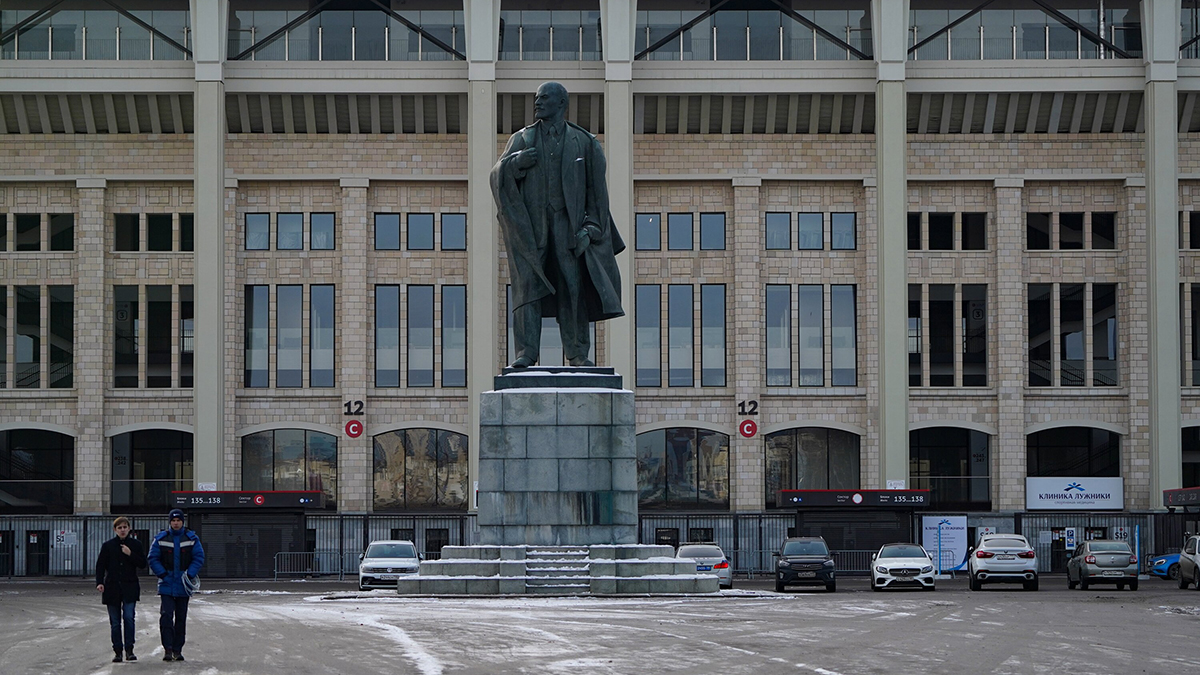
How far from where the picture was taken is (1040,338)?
172 feet

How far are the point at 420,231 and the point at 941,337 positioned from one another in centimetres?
1725

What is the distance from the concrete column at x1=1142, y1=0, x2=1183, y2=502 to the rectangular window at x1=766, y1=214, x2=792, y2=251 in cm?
1139

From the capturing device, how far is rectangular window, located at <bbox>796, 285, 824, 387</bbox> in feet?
172

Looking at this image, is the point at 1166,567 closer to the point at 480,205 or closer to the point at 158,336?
the point at 480,205

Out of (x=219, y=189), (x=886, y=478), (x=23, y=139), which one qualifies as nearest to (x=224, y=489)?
(x=219, y=189)

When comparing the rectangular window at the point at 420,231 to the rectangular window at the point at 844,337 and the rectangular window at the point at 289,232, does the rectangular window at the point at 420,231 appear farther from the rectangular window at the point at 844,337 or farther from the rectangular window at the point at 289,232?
the rectangular window at the point at 844,337

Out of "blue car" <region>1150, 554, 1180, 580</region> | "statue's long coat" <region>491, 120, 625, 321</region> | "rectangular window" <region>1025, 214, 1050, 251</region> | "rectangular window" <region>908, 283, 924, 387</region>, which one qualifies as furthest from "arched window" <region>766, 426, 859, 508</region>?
"statue's long coat" <region>491, 120, 625, 321</region>

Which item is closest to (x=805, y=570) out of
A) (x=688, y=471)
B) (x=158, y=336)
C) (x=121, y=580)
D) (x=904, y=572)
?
(x=904, y=572)

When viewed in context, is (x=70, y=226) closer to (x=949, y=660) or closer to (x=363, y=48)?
(x=363, y=48)

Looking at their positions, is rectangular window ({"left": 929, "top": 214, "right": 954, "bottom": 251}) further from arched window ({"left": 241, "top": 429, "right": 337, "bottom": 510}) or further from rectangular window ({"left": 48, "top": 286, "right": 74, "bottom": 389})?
rectangular window ({"left": 48, "top": 286, "right": 74, "bottom": 389})

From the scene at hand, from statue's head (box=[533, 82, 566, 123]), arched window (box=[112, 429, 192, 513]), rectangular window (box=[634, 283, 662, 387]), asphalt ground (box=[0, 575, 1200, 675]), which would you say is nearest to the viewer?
asphalt ground (box=[0, 575, 1200, 675])

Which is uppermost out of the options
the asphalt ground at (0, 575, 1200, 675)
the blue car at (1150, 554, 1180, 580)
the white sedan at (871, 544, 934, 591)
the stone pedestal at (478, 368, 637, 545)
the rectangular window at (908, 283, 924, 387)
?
the rectangular window at (908, 283, 924, 387)

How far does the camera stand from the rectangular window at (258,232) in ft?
172

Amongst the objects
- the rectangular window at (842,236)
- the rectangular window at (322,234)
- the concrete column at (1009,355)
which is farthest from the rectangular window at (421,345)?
the concrete column at (1009,355)
